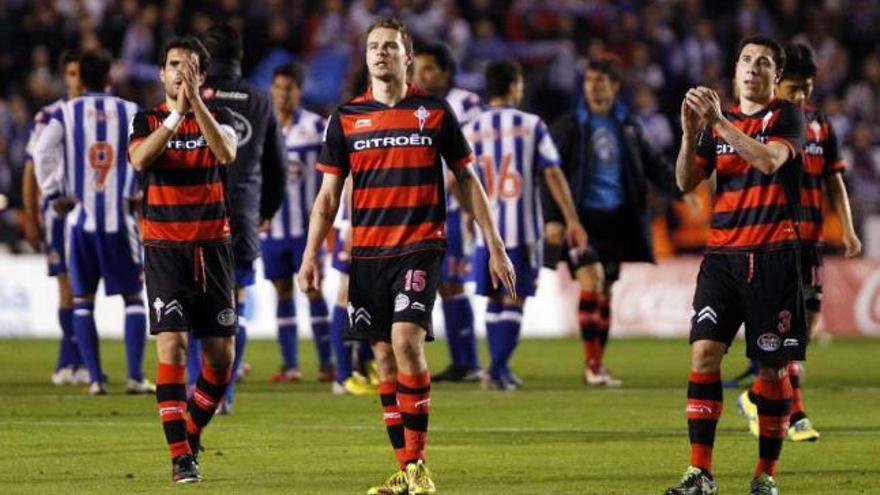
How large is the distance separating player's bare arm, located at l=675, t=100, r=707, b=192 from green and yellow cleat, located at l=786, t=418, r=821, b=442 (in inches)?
108

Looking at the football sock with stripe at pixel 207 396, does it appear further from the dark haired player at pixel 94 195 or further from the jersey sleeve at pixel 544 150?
the jersey sleeve at pixel 544 150

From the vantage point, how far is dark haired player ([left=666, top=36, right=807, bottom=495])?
8.95 metres

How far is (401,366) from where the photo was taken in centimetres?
907

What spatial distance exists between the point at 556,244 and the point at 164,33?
12.0m

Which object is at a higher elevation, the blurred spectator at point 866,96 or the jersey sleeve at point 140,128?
the jersey sleeve at point 140,128

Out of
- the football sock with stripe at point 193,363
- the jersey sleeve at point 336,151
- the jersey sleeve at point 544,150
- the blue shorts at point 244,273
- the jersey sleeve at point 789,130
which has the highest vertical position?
the jersey sleeve at point 789,130

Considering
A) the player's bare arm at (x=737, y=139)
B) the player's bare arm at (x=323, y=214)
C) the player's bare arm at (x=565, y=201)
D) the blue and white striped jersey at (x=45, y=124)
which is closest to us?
the player's bare arm at (x=737, y=139)

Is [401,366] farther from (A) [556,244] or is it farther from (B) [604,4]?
(B) [604,4]

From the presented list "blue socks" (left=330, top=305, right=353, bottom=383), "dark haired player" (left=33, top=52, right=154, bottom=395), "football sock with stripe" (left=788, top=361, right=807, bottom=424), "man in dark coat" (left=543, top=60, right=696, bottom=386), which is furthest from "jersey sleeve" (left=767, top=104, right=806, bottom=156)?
"man in dark coat" (left=543, top=60, right=696, bottom=386)

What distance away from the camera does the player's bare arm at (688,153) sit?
880cm

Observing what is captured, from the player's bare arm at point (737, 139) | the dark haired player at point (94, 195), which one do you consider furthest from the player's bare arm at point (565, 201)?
the player's bare arm at point (737, 139)

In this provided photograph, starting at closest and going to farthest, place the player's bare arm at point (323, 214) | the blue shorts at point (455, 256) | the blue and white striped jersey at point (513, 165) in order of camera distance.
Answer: the player's bare arm at point (323, 214) → the blue and white striped jersey at point (513, 165) → the blue shorts at point (455, 256)

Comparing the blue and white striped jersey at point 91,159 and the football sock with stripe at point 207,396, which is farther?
the blue and white striped jersey at point 91,159

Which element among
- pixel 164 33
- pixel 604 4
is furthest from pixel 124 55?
pixel 604 4
